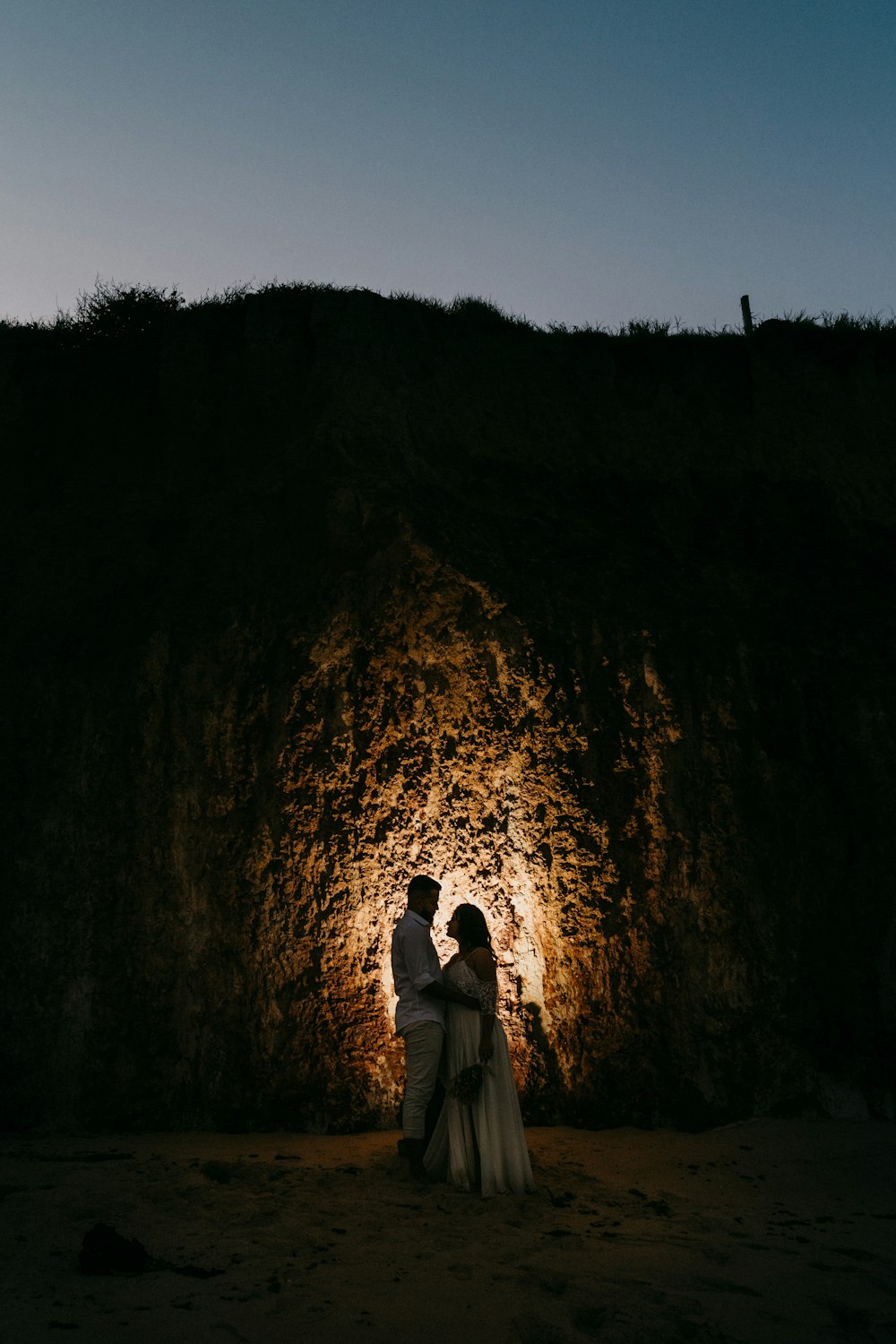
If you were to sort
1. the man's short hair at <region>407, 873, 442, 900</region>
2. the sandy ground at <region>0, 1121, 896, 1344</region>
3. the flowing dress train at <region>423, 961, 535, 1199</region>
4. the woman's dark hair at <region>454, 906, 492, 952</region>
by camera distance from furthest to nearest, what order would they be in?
the man's short hair at <region>407, 873, 442, 900</region>
the woman's dark hair at <region>454, 906, 492, 952</region>
the flowing dress train at <region>423, 961, 535, 1199</region>
the sandy ground at <region>0, 1121, 896, 1344</region>

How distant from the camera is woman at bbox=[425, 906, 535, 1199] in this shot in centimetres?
533

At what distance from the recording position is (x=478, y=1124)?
5402 mm

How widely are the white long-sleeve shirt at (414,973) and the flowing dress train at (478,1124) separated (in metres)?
0.11

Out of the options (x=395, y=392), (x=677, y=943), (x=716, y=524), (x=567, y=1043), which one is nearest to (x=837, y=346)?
(x=716, y=524)

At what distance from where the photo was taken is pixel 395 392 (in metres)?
9.09

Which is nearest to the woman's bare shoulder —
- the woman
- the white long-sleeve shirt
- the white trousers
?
the woman

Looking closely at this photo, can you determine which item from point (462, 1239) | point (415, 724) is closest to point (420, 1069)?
point (462, 1239)

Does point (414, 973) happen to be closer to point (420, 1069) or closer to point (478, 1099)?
point (420, 1069)

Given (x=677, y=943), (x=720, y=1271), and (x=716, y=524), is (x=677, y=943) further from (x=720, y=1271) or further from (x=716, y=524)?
(x=716, y=524)

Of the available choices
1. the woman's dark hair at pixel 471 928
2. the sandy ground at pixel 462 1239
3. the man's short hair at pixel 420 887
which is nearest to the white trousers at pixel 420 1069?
the sandy ground at pixel 462 1239

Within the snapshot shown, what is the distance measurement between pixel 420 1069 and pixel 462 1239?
123 cm

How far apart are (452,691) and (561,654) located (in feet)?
3.04

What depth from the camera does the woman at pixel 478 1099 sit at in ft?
17.5

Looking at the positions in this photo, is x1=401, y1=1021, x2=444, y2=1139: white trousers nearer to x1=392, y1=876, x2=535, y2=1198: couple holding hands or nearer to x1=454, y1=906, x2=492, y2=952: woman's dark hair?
x1=392, y1=876, x2=535, y2=1198: couple holding hands
